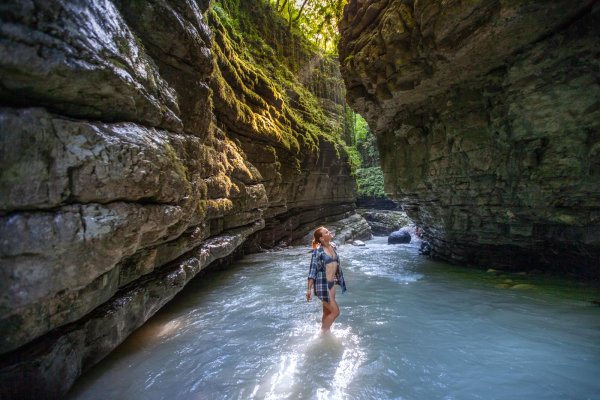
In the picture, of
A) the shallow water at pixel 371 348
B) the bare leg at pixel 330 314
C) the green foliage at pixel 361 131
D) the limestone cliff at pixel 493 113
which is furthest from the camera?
the green foliage at pixel 361 131

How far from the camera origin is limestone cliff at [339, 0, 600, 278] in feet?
18.8

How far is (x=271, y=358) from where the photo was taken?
388 cm

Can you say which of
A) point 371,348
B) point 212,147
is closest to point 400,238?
point 212,147

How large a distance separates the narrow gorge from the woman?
2.26 meters

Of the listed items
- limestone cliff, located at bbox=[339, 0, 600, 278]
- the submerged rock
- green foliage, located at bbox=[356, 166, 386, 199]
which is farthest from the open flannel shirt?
green foliage, located at bbox=[356, 166, 386, 199]

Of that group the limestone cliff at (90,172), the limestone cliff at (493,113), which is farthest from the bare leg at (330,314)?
the limestone cliff at (493,113)

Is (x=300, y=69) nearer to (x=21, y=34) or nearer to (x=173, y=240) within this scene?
(x=173, y=240)

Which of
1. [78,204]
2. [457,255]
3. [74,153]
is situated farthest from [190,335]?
[457,255]

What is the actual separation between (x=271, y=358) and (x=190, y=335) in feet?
5.29

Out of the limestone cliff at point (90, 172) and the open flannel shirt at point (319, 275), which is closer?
the limestone cliff at point (90, 172)

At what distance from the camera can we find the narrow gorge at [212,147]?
272cm

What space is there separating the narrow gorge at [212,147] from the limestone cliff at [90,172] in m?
0.02

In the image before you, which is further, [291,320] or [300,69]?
[300,69]

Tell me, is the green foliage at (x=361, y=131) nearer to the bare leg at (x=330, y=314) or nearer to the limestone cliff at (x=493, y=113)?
the limestone cliff at (x=493, y=113)
